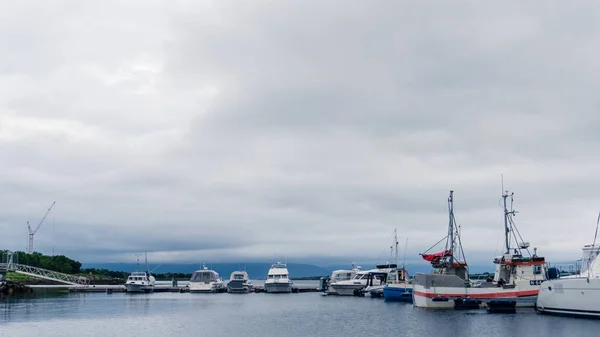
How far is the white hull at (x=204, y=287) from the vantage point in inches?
5856

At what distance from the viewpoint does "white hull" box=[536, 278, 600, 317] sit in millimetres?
61250

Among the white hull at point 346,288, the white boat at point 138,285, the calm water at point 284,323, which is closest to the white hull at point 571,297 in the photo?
the calm water at point 284,323

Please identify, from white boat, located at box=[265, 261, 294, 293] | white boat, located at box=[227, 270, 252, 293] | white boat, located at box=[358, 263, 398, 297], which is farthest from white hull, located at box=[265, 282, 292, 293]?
white boat, located at box=[358, 263, 398, 297]

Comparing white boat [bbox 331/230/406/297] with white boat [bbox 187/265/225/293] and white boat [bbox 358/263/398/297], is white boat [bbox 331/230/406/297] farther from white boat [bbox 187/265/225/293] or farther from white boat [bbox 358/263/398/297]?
white boat [bbox 187/265/225/293]

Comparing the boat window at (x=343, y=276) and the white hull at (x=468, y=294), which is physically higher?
the white hull at (x=468, y=294)

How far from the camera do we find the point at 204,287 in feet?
489

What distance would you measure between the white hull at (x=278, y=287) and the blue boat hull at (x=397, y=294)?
1778 inches

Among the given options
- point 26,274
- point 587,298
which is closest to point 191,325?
point 587,298

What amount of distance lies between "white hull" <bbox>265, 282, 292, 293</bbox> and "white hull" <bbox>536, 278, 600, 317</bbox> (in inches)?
3287

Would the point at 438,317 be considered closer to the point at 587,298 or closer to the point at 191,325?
the point at 587,298

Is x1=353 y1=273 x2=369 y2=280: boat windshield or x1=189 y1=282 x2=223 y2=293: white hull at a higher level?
x1=353 y1=273 x2=369 y2=280: boat windshield

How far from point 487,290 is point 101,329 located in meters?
47.1

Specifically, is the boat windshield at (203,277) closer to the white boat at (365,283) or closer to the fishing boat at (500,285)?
the white boat at (365,283)

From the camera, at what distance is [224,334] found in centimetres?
6222
